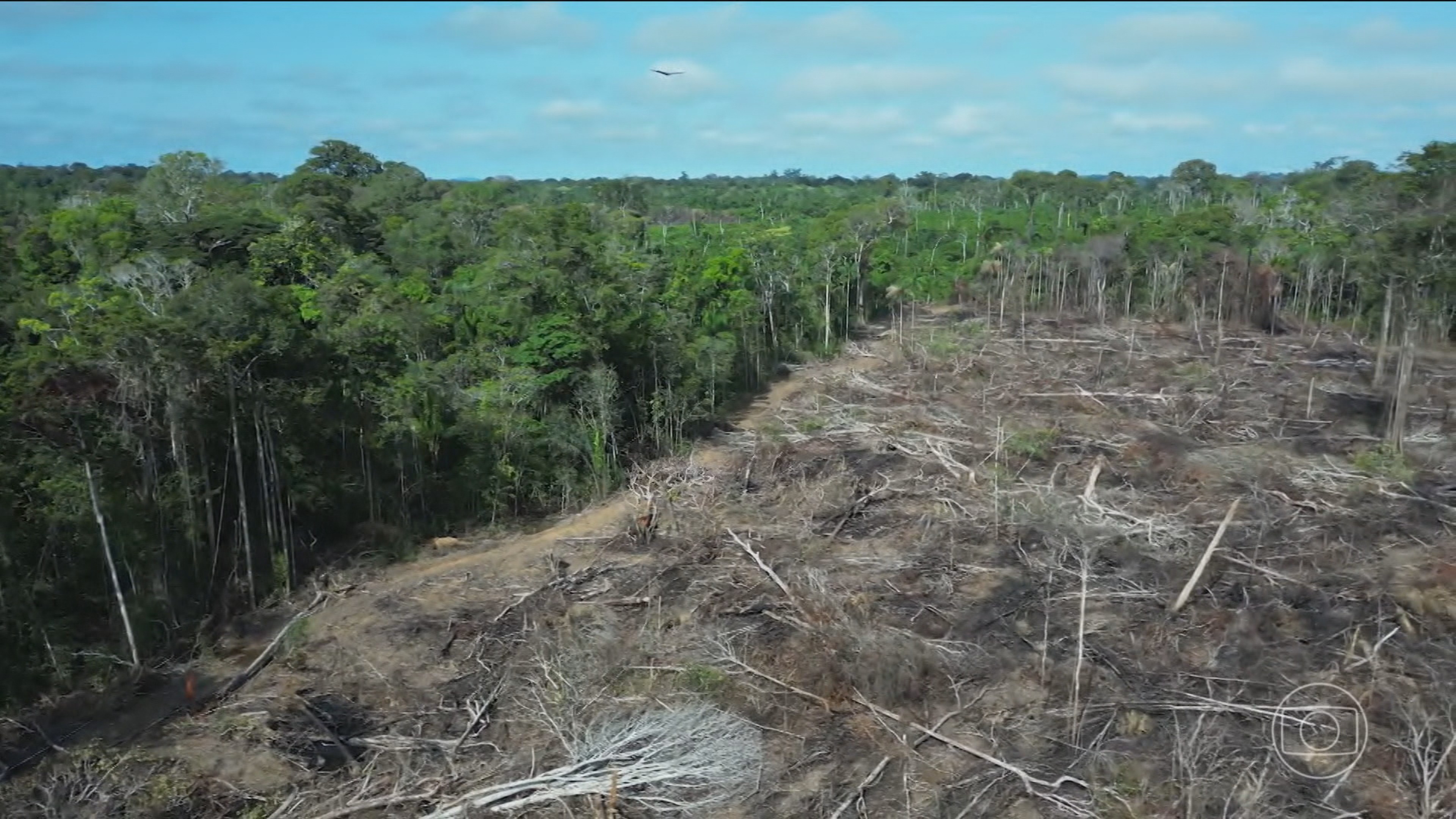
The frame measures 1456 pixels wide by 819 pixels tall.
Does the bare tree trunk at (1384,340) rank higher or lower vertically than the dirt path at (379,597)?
higher

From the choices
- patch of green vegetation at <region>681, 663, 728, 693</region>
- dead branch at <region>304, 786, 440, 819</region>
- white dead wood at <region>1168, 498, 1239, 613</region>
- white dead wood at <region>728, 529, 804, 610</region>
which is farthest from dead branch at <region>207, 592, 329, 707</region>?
white dead wood at <region>1168, 498, 1239, 613</region>

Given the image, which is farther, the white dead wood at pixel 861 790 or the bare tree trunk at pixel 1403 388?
the bare tree trunk at pixel 1403 388

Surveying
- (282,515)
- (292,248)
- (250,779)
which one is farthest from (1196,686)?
(292,248)

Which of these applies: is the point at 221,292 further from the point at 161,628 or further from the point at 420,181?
the point at 420,181

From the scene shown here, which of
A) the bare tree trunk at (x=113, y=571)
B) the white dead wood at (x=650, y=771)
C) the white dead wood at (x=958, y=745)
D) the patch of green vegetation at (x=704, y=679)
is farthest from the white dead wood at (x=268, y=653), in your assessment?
the white dead wood at (x=958, y=745)

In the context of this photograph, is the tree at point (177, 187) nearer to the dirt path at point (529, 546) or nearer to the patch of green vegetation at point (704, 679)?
the dirt path at point (529, 546)

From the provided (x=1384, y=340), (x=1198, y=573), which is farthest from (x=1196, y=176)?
(x=1198, y=573)
